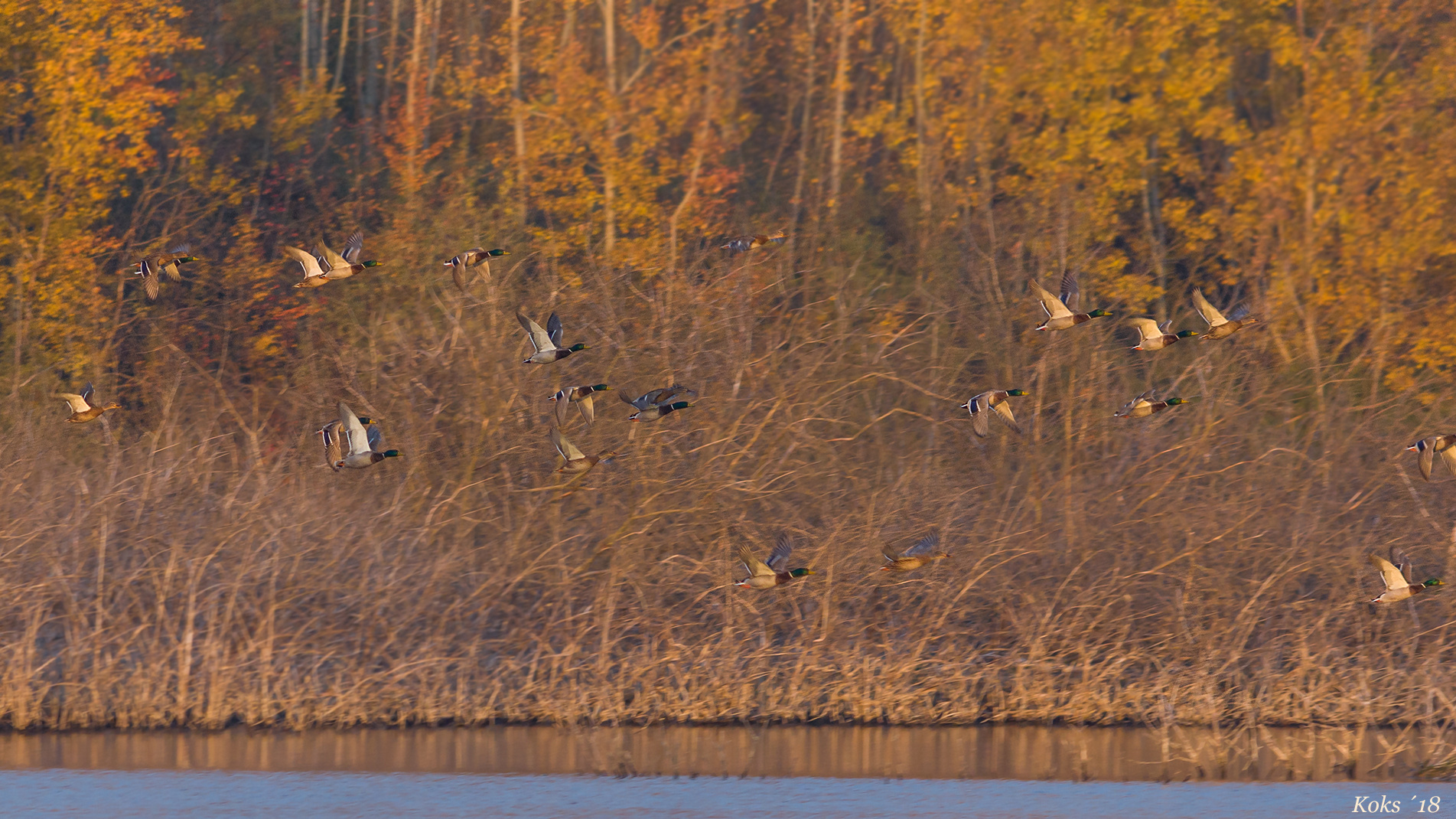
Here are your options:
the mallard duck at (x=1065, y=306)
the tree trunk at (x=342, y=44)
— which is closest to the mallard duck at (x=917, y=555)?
the mallard duck at (x=1065, y=306)

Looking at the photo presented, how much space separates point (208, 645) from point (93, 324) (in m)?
10.5

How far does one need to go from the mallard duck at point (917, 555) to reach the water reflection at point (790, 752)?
1418 millimetres

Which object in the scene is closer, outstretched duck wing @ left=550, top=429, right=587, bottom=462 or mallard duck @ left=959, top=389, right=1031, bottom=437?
mallard duck @ left=959, top=389, right=1031, bottom=437

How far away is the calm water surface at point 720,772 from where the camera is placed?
43.5ft

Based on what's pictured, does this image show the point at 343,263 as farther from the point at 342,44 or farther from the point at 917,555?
the point at 342,44

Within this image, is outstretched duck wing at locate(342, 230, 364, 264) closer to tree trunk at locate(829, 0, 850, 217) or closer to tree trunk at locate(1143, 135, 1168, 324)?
tree trunk at locate(1143, 135, 1168, 324)

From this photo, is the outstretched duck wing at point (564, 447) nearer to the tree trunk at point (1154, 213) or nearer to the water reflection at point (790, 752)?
the water reflection at point (790, 752)

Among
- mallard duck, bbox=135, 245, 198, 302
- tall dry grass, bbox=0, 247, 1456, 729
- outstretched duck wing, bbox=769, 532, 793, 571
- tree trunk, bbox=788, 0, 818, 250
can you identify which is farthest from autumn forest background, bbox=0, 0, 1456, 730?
tree trunk, bbox=788, 0, 818, 250

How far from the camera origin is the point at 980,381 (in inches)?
722

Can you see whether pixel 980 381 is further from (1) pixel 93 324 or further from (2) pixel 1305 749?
(1) pixel 93 324

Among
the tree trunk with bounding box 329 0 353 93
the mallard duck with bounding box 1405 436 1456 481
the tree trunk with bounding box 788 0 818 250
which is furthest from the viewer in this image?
the tree trunk with bounding box 329 0 353 93

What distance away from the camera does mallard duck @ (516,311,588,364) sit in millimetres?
13680

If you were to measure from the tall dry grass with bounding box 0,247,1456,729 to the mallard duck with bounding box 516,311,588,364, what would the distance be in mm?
2378

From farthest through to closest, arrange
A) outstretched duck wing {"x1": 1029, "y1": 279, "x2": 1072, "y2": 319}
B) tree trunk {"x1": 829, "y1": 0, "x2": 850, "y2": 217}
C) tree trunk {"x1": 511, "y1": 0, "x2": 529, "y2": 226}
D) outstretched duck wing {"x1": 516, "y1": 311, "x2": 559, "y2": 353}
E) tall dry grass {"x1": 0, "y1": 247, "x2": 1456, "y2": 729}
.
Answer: tree trunk {"x1": 829, "y1": 0, "x2": 850, "y2": 217}
tree trunk {"x1": 511, "y1": 0, "x2": 529, "y2": 226}
tall dry grass {"x1": 0, "y1": 247, "x2": 1456, "y2": 729}
outstretched duck wing {"x1": 1029, "y1": 279, "x2": 1072, "y2": 319}
outstretched duck wing {"x1": 516, "y1": 311, "x2": 559, "y2": 353}
